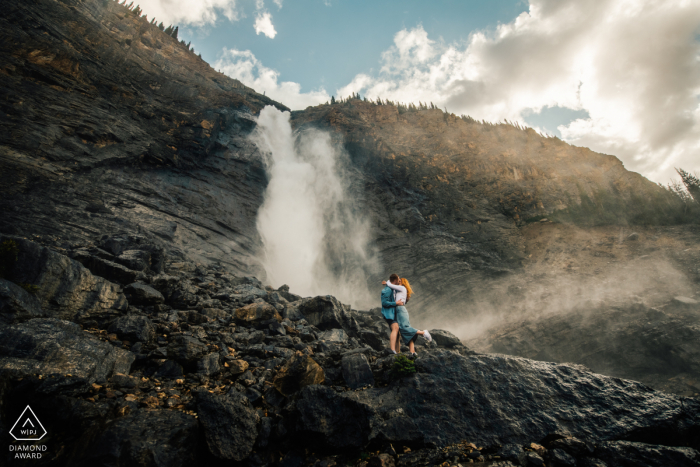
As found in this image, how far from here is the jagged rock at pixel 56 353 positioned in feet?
12.0

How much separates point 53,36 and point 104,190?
31.8ft

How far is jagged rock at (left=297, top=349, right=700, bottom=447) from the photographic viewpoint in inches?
159

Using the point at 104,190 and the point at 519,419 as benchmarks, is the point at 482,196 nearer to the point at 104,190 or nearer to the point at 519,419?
the point at 519,419

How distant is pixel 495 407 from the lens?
14.9 feet

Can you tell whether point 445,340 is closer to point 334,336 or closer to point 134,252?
point 334,336

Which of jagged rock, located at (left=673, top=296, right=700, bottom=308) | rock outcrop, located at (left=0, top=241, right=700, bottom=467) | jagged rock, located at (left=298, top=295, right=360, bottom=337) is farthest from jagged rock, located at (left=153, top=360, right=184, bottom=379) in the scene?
jagged rock, located at (left=673, top=296, right=700, bottom=308)

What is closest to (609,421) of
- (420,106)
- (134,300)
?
(134,300)

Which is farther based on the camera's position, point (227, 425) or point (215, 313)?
point (215, 313)

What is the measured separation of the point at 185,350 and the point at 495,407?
17.8 ft

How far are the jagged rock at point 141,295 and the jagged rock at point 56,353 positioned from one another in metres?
2.32

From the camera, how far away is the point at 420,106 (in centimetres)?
3225

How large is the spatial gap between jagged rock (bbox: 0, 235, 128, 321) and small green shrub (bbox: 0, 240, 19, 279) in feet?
0.16

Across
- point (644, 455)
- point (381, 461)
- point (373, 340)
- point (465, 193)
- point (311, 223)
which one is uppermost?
point (465, 193)

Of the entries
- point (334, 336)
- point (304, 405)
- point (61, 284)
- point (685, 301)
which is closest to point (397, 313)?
point (334, 336)
